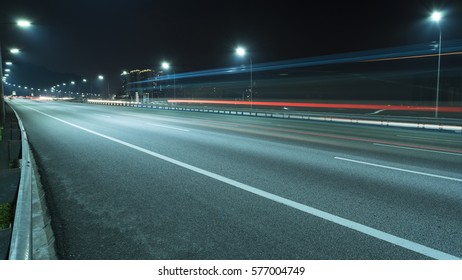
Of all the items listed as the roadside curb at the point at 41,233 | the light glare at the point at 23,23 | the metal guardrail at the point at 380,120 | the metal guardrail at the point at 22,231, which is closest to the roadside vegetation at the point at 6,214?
the roadside curb at the point at 41,233

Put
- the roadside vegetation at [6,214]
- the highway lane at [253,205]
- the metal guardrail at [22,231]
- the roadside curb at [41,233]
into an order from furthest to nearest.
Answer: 1. the roadside vegetation at [6,214]
2. the highway lane at [253,205]
3. the roadside curb at [41,233]
4. the metal guardrail at [22,231]

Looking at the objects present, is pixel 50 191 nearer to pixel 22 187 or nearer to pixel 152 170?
pixel 22 187

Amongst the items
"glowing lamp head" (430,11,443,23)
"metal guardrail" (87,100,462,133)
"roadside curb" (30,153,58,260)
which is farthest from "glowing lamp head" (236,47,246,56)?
"roadside curb" (30,153,58,260)

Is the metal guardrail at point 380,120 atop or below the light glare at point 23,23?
below

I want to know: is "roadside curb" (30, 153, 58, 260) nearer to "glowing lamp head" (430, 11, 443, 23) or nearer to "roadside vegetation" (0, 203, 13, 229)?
"roadside vegetation" (0, 203, 13, 229)

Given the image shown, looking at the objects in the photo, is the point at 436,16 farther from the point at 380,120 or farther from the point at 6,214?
the point at 6,214

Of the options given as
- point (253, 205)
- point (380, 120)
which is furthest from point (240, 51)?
point (253, 205)

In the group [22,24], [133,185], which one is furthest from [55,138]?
[133,185]

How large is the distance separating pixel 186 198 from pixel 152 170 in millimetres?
2460

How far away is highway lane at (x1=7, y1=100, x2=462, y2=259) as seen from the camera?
3801mm

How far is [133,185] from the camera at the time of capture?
648cm

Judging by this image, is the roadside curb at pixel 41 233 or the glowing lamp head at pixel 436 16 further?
the glowing lamp head at pixel 436 16

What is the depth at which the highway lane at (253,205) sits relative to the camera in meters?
3.80

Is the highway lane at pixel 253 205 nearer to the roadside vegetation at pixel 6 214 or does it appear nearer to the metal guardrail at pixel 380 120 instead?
the roadside vegetation at pixel 6 214
